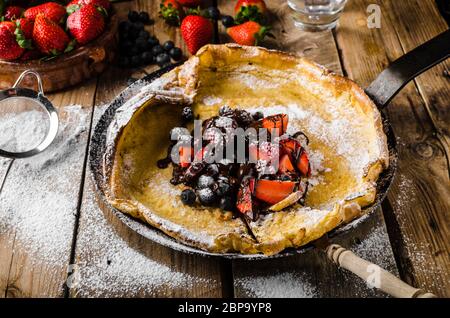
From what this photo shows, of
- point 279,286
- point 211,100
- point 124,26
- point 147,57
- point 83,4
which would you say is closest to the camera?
point 279,286

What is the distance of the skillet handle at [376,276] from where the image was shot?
132 cm

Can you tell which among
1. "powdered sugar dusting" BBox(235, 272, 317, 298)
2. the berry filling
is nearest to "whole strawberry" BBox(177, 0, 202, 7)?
the berry filling

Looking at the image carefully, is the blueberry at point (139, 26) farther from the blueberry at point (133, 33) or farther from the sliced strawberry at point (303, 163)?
the sliced strawberry at point (303, 163)

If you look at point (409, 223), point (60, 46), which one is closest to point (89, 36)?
point (60, 46)

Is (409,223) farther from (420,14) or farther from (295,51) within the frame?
(420,14)

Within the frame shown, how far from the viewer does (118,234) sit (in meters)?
1.76

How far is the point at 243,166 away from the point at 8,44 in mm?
1163

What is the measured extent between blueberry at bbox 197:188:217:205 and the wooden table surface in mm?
189

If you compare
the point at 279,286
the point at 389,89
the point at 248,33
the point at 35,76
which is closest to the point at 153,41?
the point at 248,33

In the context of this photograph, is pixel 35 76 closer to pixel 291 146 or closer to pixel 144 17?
pixel 144 17

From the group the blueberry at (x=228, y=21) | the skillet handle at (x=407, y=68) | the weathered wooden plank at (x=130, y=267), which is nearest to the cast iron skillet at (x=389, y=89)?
the skillet handle at (x=407, y=68)

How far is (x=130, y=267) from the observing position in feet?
5.43

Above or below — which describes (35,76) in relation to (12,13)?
below

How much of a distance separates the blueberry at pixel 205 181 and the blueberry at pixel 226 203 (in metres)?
0.07
